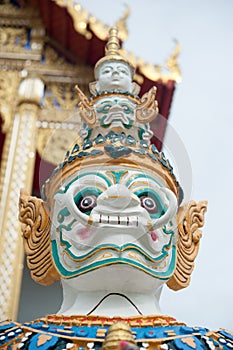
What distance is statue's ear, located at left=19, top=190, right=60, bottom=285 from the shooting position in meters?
1.18

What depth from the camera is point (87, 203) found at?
3.57 feet

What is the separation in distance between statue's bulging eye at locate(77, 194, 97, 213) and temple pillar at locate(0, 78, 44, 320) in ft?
3.54

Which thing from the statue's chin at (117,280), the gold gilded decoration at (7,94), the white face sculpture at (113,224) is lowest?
the statue's chin at (117,280)

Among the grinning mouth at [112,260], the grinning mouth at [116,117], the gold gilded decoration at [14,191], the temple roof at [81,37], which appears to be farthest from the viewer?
the temple roof at [81,37]

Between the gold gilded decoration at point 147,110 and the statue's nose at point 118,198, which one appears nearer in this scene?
the statue's nose at point 118,198

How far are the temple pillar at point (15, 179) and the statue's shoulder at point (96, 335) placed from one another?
112 centimetres

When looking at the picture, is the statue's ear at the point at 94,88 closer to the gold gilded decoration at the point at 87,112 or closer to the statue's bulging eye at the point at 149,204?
the gold gilded decoration at the point at 87,112

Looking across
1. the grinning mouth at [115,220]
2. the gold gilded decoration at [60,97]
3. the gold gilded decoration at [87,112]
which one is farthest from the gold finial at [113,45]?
the gold gilded decoration at [60,97]

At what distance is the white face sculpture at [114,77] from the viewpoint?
1455mm

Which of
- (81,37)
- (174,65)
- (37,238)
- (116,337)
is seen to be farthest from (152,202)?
(81,37)

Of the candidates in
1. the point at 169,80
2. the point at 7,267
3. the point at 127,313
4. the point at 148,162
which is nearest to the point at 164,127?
the point at 148,162

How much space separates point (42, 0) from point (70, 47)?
1.14ft

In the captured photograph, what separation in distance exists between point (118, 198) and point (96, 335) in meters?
0.29

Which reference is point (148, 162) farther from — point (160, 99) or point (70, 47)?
point (70, 47)
